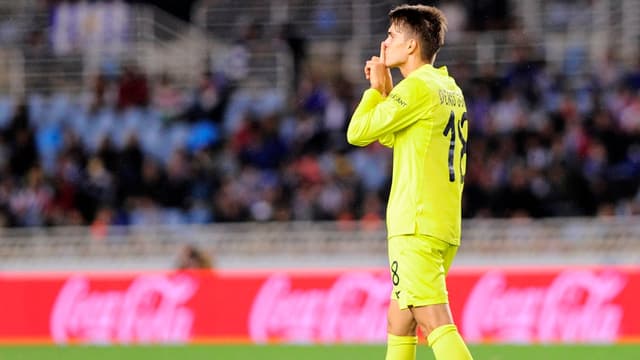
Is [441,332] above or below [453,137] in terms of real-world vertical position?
below

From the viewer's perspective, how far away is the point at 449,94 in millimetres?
6531

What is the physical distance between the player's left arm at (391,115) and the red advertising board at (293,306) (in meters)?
8.00

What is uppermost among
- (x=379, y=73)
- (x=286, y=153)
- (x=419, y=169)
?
(x=379, y=73)

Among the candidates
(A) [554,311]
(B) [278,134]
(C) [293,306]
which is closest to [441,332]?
(A) [554,311]

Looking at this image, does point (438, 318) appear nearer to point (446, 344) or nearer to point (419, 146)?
point (446, 344)

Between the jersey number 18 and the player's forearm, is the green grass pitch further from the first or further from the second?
the player's forearm

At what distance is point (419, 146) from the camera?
6414mm

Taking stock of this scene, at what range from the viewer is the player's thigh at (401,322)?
21.4 feet

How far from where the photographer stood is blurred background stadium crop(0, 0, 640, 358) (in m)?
17.3

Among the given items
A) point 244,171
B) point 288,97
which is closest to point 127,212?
point 244,171

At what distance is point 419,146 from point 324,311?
847 cm

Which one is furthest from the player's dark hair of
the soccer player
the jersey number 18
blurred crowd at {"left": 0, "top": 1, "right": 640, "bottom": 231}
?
blurred crowd at {"left": 0, "top": 1, "right": 640, "bottom": 231}

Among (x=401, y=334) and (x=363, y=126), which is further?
(x=401, y=334)

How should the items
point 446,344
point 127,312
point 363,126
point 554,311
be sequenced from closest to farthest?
point 446,344, point 363,126, point 554,311, point 127,312
